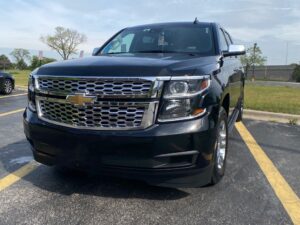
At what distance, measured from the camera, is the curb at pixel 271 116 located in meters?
7.54

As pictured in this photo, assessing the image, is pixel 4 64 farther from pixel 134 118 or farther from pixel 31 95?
pixel 134 118

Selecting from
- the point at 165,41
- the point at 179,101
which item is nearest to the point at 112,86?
the point at 179,101

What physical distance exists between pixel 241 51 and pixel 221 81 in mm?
1052

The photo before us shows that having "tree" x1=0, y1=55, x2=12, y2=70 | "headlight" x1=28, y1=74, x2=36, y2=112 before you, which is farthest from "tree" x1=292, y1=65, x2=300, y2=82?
"headlight" x1=28, y1=74, x2=36, y2=112

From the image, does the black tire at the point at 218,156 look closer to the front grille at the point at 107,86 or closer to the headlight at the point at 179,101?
the headlight at the point at 179,101

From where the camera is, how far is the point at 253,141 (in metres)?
5.82

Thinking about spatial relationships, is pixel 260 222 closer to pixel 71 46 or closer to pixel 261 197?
pixel 261 197

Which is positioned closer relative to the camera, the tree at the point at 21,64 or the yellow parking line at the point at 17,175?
the yellow parking line at the point at 17,175

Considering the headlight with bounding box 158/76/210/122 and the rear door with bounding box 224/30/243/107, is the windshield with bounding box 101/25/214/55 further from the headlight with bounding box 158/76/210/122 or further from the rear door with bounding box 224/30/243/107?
the headlight with bounding box 158/76/210/122

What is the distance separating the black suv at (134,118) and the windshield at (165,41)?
0.98 m

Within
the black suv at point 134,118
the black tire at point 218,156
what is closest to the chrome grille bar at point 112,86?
the black suv at point 134,118

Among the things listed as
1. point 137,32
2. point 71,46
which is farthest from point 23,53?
point 137,32

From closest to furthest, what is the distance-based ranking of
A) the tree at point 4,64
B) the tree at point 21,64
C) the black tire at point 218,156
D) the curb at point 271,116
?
the black tire at point 218,156, the curb at point 271,116, the tree at point 4,64, the tree at point 21,64

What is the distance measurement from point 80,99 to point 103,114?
0.25 metres
